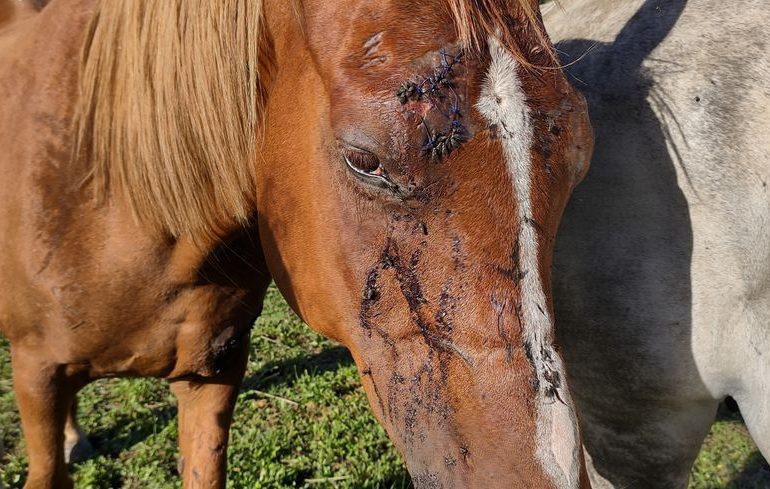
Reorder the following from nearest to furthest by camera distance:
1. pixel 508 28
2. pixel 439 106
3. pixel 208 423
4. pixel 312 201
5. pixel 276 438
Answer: pixel 439 106 → pixel 508 28 → pixel 312 201 → pixel 208 423 → pixel 276 438

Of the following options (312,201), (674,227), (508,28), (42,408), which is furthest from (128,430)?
(508,28)

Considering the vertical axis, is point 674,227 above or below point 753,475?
above

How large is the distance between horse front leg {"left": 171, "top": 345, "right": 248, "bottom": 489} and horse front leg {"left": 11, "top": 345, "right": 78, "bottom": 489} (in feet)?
1.17

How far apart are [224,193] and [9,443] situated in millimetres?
2156

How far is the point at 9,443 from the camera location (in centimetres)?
309

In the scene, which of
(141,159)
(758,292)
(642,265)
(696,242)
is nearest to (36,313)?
Answer: (141,159)

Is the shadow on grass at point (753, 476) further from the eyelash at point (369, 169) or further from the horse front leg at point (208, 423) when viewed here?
the eyelash at point (369, 169)

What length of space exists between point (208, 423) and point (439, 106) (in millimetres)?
1563

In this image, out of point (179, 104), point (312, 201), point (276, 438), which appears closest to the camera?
point (312, 201)

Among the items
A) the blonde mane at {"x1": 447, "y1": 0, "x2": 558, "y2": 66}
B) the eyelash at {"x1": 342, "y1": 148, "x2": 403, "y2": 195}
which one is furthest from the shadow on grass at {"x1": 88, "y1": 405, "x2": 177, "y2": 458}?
the blonde mane at {"x1": 447, "y1": 0, "x2": 558, "y2": 66}

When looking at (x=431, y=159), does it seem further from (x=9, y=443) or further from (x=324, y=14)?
(x=9, y=443)

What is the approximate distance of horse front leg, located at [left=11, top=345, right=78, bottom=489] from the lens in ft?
6.71

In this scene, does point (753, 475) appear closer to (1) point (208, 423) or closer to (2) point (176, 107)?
(1) point (208, 423)

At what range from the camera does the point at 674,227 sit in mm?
1643
